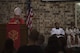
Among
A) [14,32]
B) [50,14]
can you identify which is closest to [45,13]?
[50,14]

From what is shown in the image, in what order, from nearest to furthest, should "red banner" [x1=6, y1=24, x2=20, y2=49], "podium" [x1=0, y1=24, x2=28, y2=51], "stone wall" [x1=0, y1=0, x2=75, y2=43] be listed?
"podium" [x1=0, y1=24, x2=28, y2=51], "red banner" [x1=6, y1=24, x2=20, y2=49], "stone wall" [x1=0, y1=0, x2=75, y2=43]

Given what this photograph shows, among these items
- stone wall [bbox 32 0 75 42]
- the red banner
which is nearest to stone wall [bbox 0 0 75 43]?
stone wall [bbox 32 0 75 42]

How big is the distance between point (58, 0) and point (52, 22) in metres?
0.81

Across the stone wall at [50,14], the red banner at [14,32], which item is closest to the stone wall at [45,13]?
the stone wall at [50,14]

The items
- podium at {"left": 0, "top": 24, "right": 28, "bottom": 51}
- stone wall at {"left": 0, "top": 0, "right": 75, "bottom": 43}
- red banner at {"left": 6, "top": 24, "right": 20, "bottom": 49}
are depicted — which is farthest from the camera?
stone wall at {"left": 0, "top": 0, "right": 75, "bottom": 43}

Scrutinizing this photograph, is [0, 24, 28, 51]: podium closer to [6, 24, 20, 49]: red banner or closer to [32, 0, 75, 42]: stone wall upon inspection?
[6, 24, 20, 49]: red banner

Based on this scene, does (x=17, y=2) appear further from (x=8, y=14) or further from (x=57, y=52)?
(x=57, y=52)

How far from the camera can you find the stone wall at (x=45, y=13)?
31.1ft

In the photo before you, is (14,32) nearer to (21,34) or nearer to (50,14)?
(21,34)

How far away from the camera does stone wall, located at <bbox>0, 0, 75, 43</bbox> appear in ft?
31.1

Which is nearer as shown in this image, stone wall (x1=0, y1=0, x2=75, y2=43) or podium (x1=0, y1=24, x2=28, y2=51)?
podium (x1=0, y1=24, x2=28, y2=51)

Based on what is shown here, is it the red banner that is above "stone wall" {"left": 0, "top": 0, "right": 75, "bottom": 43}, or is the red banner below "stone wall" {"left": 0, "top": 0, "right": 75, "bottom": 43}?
below

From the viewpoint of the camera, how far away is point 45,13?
31.4 ft

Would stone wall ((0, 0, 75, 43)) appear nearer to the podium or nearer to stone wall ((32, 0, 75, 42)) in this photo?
stone wall ((32, 0, 75, 42))
